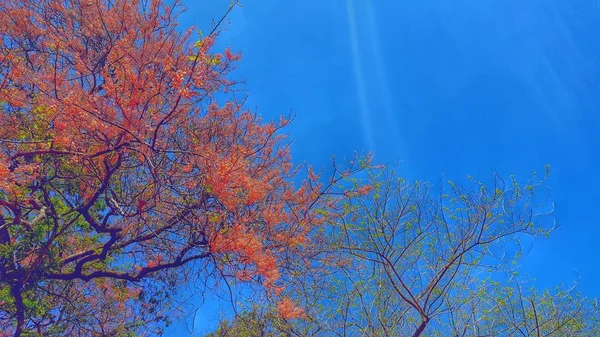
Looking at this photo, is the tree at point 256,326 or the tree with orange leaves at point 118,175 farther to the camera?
the tree at point 256,326

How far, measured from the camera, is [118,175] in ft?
16.1

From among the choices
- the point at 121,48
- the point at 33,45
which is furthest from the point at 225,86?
the point at 33,45

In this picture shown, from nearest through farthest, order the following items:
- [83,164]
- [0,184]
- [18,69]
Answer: [0,184] → [83,164] → [18,69]

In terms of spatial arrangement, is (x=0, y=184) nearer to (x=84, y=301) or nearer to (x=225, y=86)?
(x=84, y=301)

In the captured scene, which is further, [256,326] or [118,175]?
[256,326]

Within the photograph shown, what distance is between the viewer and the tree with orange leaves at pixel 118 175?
405 centimetres

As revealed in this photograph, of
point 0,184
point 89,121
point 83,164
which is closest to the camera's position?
point 0,184

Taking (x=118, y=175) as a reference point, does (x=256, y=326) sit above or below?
below

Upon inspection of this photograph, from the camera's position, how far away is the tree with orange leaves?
4.05 meters

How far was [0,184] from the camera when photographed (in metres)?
3.31

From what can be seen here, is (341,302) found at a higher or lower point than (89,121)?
lower

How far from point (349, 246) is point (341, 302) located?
0.78m

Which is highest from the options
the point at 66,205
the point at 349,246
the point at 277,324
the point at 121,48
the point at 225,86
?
the point at 225,86

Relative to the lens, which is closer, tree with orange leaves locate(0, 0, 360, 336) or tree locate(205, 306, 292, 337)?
tree with orange leaves locate(0, 0, 360, 336)
